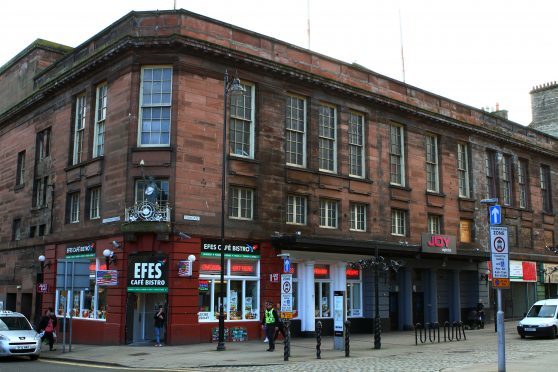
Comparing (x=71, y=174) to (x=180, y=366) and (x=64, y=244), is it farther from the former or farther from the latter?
(x=180, y=366)

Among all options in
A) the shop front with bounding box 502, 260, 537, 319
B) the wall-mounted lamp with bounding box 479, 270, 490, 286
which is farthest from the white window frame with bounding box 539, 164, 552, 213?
the wall-mounted lamp with bounding box 479, 270, 490, 286

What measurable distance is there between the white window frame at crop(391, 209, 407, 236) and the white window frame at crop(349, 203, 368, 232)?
2.47 m

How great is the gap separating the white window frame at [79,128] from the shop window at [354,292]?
1524cm

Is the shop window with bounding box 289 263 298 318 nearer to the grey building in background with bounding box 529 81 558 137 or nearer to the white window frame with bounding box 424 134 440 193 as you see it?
the white window frame with bounding box 424 134 440 193

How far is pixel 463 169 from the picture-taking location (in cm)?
4072

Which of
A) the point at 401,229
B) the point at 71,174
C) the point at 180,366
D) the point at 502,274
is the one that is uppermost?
the point at 71,174

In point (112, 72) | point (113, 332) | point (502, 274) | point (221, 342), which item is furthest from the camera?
point (112, 72)

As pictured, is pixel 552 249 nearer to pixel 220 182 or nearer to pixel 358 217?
pixel 358 217

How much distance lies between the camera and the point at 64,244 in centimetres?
3081

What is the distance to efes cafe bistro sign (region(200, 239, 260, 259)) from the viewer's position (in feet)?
87.5

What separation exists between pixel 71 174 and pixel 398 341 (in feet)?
58.7

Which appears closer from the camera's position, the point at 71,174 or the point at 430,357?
the point at 430,357

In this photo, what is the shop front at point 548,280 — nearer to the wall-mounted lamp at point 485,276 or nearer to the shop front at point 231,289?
the wall-mounted lamp at point 485,276

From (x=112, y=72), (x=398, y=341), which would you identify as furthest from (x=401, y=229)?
(x=112, y=72)
